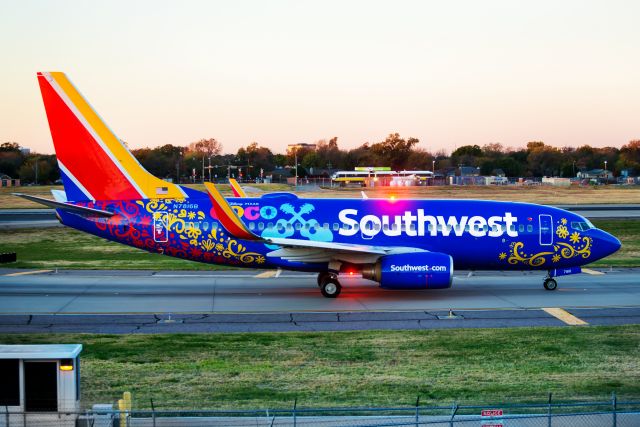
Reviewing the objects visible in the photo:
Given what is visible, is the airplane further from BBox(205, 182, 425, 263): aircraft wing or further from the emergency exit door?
the emergency exit door

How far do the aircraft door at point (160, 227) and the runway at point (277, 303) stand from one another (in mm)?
2372

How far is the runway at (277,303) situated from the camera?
27.1 m

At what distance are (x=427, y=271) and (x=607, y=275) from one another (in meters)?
13.0

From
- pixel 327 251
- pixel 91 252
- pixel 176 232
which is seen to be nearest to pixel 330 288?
pixel 327 251

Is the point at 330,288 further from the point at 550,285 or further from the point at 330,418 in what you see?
the point at 330,418

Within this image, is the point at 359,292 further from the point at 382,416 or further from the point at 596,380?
the point at 382,416

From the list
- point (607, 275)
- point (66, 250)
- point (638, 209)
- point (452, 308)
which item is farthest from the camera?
point (638, 209)

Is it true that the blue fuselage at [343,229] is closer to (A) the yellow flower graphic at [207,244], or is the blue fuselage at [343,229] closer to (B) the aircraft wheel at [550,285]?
(A) the yellow flower graphic at [207,244]

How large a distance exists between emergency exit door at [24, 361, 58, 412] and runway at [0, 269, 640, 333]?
10.4 metres

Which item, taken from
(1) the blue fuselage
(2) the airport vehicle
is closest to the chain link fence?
(1) the blue fuselage

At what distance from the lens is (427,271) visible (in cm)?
3064

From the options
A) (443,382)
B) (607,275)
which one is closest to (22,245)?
(607,275)

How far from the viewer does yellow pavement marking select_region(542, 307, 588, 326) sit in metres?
27.5

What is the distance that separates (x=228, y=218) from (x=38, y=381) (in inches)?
589
